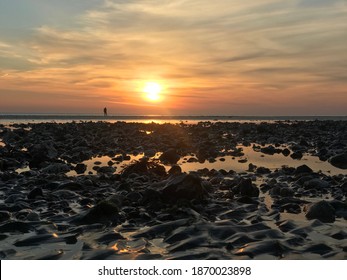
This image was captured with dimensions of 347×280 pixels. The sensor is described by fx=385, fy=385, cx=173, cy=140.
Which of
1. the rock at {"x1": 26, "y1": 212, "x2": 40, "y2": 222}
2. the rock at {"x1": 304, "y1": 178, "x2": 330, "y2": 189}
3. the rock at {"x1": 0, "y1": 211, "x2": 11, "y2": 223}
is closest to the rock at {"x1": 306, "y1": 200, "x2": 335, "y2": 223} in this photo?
the rock at {"x1": 304, "y1": 178, "x2": 330, "y2": 189}

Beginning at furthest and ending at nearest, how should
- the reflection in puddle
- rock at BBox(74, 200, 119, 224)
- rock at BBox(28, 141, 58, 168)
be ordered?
rock at BBox(28, 141, 58, 168) < the reflection in puddle < rock at BBox(74, 200, 119, 224)

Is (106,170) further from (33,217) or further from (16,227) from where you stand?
(16,227)

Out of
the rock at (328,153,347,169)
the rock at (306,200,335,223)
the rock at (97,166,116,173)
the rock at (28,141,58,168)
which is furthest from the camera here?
the rock at (28,141,58,168)

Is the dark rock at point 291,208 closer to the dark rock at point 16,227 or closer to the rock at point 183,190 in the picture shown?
the rock at point 183,190

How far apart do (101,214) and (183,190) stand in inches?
83.5

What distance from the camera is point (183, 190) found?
866cm

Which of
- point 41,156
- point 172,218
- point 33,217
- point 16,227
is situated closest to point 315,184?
point 172,218

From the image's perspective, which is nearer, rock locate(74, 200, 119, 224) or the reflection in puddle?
rock locate(74, 200, 119, 224)

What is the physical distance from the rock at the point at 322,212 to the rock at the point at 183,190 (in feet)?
7.85

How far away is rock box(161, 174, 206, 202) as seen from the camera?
858 cm

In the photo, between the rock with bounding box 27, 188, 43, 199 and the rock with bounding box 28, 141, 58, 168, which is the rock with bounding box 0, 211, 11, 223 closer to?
the rock with bounding box 27, 188, 43, 199

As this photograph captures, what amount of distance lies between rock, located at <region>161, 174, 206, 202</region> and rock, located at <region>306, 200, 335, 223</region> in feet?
7.85

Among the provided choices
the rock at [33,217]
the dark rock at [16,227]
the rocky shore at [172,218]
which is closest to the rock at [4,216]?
the rocky shore at [172,218]
